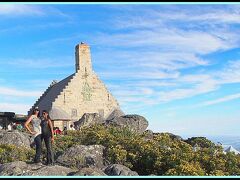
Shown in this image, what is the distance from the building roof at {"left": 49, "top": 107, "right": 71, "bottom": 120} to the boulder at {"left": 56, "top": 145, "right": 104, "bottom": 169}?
2986cm

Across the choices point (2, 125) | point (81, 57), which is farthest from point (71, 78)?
point (2, 125)

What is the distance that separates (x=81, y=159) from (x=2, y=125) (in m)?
26.9

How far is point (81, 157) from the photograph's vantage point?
15172 mm

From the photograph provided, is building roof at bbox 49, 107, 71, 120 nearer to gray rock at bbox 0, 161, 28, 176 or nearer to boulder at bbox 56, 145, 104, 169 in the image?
boulder at bbox 56, 145, 104, 169

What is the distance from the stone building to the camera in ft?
161

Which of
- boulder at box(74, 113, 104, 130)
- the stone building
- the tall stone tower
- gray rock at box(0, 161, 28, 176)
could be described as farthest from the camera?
the tall stone tower

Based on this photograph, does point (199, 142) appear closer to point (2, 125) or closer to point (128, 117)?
point (128, 117)

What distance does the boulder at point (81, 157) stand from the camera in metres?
14.9

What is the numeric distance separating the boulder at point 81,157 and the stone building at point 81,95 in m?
31.7

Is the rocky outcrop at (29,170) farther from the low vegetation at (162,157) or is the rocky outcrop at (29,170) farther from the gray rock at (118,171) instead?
the low vegetation at (162,157)

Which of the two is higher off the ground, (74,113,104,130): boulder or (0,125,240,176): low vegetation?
(74,113,104,130): boulder

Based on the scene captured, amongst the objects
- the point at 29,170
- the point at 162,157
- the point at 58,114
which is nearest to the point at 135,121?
the point at 58,114

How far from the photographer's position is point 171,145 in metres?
17.7

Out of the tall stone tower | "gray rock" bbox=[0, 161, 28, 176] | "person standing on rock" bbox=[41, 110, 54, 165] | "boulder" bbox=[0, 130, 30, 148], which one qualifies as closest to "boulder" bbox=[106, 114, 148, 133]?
"boulder" bbox=[0, 130, 30, 148]
